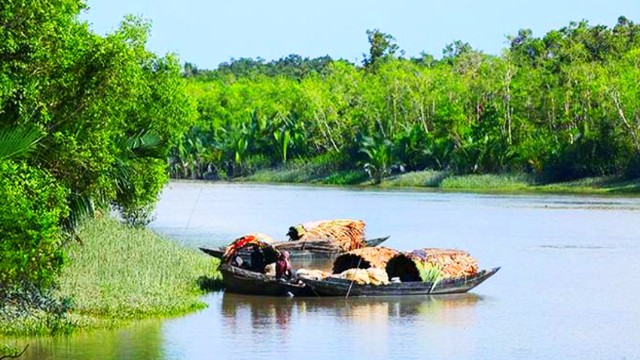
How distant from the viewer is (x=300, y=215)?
54406 mm

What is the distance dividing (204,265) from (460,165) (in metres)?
50.5

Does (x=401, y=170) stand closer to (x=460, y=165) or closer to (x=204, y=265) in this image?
(x=460, y=165)

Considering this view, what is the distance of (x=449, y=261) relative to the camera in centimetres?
2803

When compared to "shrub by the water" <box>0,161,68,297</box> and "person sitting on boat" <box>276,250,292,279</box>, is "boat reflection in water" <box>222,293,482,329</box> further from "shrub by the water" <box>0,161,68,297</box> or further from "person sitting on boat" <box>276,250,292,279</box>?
"shrub by the water" <box>0,161,68,297</box>

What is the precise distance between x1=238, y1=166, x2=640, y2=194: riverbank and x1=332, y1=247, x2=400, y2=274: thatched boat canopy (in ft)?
146

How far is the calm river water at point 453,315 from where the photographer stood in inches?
832

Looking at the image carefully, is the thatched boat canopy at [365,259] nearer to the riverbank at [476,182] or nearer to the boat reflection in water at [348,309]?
the boat reflection in water at [348,309]

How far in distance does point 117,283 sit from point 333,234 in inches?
473

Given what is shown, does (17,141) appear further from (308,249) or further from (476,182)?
(476,182)

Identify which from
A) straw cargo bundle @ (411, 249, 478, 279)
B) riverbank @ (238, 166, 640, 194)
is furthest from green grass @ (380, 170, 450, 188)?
straw cargo bundle @ (411, 249, 478, 279)

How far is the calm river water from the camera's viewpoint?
21.1 metres

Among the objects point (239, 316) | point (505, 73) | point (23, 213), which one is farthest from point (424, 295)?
point (505, 73)

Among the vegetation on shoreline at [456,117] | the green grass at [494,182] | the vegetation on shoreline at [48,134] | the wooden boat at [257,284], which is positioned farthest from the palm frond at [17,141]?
the green grass at [494,182]

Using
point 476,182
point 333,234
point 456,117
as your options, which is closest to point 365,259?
point 333,234
